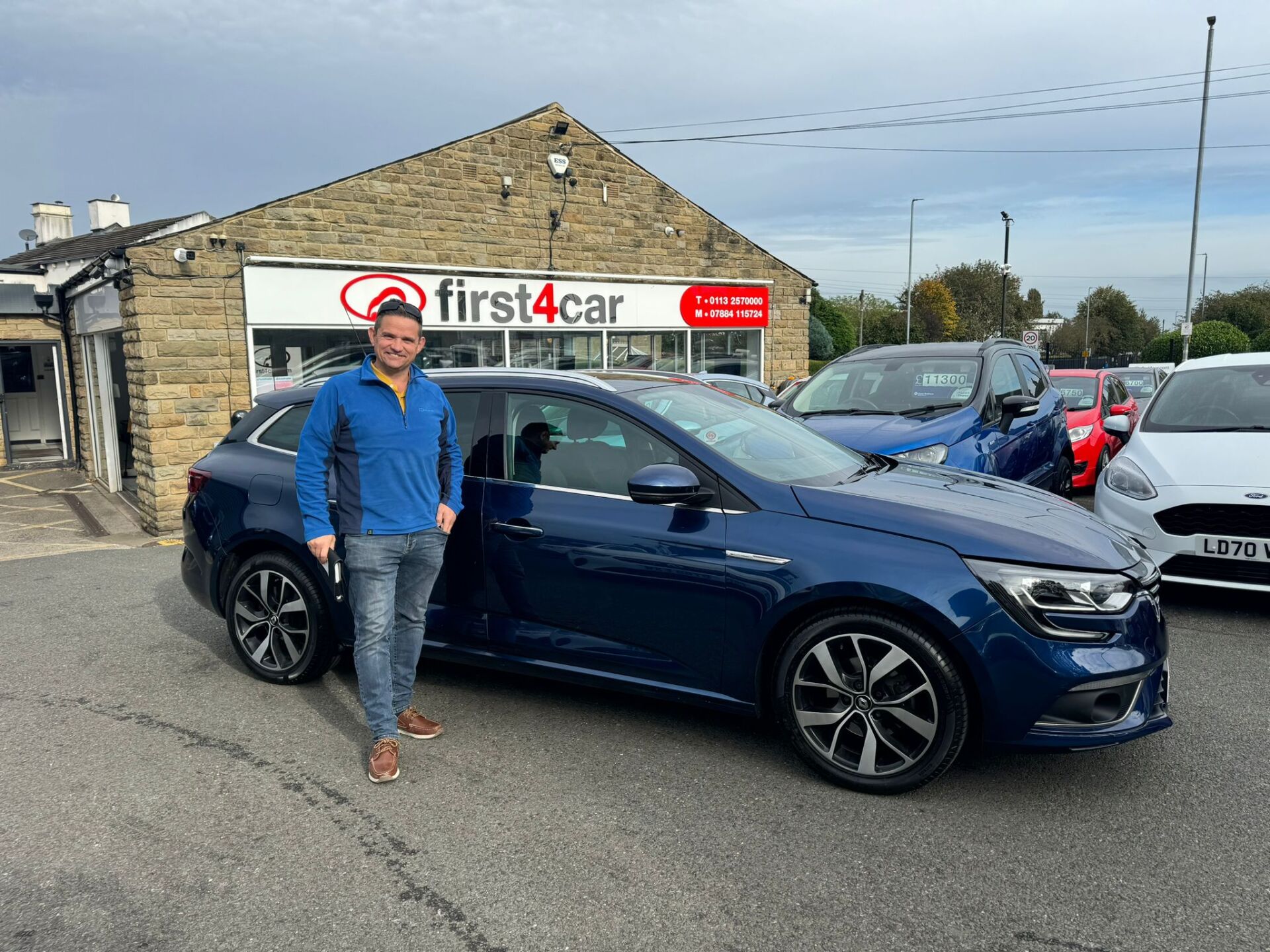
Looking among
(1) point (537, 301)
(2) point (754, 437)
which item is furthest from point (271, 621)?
(1) point (537, 301)

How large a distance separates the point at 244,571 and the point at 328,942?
99.4 inches

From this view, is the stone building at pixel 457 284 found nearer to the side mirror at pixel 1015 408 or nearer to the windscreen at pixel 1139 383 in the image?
the windscreen at pixel 1139 383

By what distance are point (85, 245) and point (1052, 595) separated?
19849 mm

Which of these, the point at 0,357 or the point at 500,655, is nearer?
the point at 500,655

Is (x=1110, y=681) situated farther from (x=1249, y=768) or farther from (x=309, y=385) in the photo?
(x=309, y=385)

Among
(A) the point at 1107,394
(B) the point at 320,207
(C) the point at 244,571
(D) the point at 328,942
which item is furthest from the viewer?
(A) the point at 1107,394

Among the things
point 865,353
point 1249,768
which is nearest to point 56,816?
point 1249,768

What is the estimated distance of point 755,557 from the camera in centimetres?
355

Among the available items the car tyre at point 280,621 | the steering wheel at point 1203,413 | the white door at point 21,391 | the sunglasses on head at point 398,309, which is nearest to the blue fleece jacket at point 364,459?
the sunglasses on head at point 398,309

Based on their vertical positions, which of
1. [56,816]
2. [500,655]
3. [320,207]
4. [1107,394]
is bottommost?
[56,816]

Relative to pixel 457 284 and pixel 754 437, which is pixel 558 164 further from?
pixel 754 437

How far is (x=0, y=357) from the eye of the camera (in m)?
16.7

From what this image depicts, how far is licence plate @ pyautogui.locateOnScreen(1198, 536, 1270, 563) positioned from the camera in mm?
5227

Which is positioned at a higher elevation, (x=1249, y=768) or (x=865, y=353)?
(x=865, y=353)
